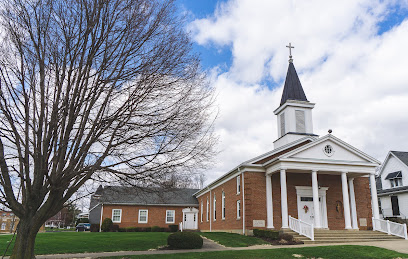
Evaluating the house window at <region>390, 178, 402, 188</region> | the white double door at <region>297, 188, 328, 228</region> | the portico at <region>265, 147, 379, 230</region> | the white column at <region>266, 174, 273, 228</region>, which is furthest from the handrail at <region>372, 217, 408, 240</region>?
the house window at <region>390, 178, 402, 188</region>

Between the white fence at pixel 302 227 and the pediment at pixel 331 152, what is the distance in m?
4.32

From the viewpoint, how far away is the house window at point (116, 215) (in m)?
40.5

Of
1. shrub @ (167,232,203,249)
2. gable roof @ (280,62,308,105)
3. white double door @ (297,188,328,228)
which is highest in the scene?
gable roof @ (280,62,308,105)

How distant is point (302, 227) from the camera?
21.4 meters

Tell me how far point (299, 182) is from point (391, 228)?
21.5 feet

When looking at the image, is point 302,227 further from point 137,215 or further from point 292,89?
point 137,215

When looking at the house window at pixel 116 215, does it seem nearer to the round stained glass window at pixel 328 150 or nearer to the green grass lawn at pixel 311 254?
the round stained glass window at pixel 328 150

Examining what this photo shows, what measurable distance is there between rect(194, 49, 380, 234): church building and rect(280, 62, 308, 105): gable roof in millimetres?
95

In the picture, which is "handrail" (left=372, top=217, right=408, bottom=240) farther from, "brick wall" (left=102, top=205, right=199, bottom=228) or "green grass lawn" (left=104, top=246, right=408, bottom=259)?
"brick wall" (left=102, top=205, right=199, bottom=228)

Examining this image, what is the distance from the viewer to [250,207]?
2422 centimetres

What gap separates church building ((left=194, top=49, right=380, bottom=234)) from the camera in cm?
2344

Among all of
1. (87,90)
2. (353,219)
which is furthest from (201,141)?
(353,219)

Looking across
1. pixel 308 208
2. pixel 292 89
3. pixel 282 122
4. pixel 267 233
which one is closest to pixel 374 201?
pixel 308 208

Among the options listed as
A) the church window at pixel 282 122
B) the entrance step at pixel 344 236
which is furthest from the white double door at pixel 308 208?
the church window at pixel 282 122
